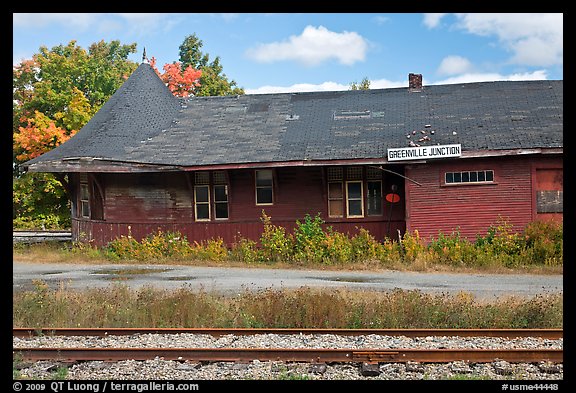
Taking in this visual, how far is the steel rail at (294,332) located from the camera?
988 centimetres

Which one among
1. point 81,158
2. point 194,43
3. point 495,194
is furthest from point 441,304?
point 194,43

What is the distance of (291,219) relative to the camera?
67.9 feet

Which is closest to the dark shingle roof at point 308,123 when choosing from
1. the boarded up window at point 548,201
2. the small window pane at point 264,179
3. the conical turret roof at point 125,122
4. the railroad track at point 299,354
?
the conical turret roof at point 125,122

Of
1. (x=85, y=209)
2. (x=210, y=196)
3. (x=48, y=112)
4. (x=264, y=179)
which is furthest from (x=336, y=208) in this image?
(x=48, y=112)

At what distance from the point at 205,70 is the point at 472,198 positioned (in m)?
37.1

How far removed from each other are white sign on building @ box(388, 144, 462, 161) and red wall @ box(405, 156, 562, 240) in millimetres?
418

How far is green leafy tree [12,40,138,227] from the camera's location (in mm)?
30656

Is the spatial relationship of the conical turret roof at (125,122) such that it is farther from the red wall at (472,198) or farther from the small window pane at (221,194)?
the red wall at (472,198)

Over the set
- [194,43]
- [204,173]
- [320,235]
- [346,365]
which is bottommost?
[346,365]

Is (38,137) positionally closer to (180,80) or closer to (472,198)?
(180,80)

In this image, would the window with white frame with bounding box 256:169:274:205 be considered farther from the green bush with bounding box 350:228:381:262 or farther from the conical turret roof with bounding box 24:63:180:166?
the conical turret roof with bounding box 24:63:180:166

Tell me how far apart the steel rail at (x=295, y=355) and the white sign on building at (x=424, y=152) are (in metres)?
10.7
